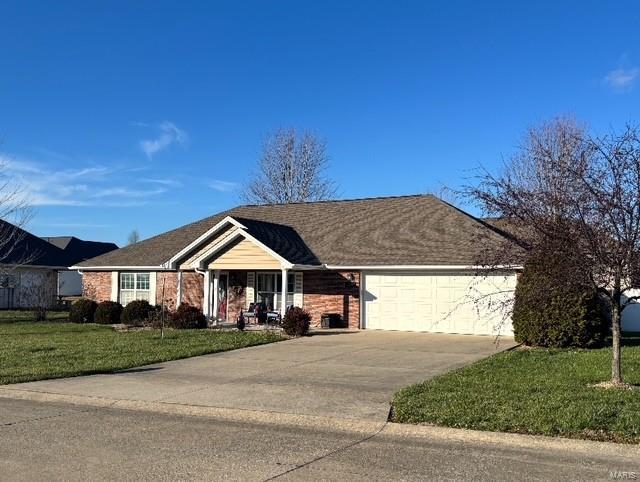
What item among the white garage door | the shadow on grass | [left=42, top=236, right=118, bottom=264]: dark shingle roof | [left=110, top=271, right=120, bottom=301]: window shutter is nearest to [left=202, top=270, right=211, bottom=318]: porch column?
[left=110, top=271, right=120, bottom=301]: window shutter

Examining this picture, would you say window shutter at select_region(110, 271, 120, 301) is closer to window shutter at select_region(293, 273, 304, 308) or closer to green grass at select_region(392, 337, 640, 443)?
window shutter at select_region(293, 273, 304, 308)

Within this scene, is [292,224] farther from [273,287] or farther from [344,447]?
[344,447]

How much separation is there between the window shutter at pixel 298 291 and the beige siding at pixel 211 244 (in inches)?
122

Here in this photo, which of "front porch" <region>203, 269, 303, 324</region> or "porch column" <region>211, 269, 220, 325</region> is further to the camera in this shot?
"porch column" <region>211, 269, 220, 325</region>

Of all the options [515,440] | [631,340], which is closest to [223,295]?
[631,340]

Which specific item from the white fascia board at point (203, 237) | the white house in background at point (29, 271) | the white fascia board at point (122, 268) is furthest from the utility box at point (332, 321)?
the white house in background at point (29, 271)

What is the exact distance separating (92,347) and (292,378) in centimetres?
762

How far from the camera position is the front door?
2819 centimetres

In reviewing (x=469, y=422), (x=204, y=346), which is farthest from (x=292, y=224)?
(x=469, y=422)

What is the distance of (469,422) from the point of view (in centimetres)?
862

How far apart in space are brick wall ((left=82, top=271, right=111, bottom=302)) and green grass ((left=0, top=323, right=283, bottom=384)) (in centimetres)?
594

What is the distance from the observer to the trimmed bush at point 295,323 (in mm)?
21425

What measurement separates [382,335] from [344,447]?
565 inches

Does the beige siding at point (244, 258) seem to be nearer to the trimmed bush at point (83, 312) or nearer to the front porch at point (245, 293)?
the front porch at point (245, 293)
